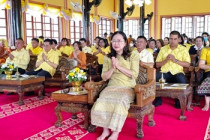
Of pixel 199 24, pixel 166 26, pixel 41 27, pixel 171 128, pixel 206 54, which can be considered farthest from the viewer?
pixel 166 26

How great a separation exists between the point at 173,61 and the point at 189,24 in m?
11.2

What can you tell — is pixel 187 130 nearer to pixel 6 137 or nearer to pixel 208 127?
pixel 208 127

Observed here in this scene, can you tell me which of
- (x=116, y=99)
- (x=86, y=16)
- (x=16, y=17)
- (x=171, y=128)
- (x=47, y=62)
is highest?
(x=86, y=16)

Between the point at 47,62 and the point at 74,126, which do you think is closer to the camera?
the point at 74,126

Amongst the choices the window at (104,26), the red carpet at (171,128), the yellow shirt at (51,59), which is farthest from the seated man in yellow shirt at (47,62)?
the window at (104,26)

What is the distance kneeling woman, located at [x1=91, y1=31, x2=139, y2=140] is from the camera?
2.60m

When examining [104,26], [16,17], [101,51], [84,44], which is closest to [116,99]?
[101,51]

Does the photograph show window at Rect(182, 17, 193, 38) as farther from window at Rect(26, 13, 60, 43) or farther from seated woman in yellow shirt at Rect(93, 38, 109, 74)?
Answer: seated woman in yellow shirt at Rect(93, 38, 109, 74)

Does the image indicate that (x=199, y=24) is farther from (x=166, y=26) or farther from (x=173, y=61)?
(x=173, y=61)

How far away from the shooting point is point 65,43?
25.9 ft

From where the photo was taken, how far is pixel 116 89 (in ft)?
9.33

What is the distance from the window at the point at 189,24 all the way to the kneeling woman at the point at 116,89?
12.3 metres

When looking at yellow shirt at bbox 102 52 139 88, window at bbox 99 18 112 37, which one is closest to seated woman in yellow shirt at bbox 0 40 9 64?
yellow shirt at bbox 102 52 139 88

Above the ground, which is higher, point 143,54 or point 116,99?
point 143,54
